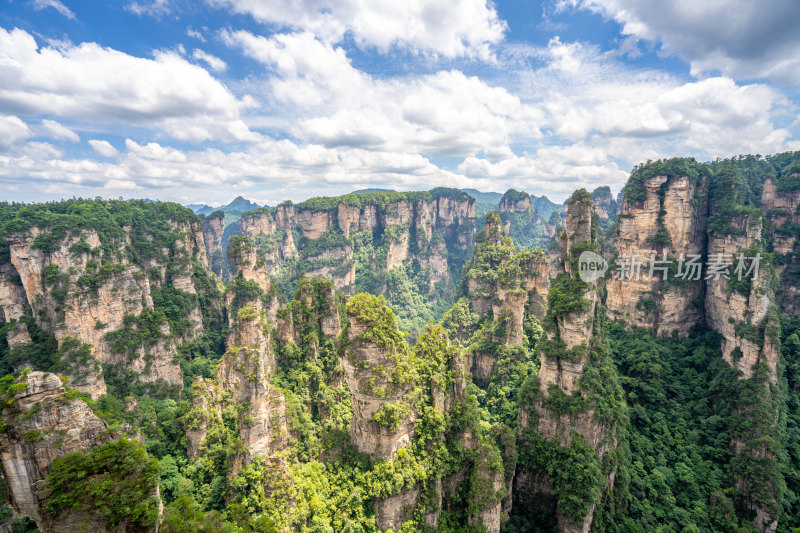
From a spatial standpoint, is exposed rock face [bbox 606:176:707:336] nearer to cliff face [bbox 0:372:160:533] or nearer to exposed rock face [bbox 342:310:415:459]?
exposed rock face [bbox 342:310:415:459]

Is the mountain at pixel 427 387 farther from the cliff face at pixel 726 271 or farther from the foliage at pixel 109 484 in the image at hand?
the cliff face at pixel 726 271

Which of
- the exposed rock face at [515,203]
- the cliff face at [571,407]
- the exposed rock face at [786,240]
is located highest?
the exposed rock face at [515,203]

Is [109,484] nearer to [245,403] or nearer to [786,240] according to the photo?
[245,403]

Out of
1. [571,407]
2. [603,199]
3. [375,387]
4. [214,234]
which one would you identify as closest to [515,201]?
[603,199]

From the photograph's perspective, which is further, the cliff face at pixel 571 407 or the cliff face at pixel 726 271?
the cliff face at pixel 726 271

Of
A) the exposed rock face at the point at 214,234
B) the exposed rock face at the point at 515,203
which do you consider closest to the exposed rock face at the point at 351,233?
the exposed rock face at the point at 214,234

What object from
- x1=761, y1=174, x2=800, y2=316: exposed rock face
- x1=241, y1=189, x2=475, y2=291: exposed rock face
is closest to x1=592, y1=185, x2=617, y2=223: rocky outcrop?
x1=241, y1=189, x2=475, y2=291: exposed rock face

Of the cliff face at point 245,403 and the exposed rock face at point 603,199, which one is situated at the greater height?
the exposed rock face at point 603,199
